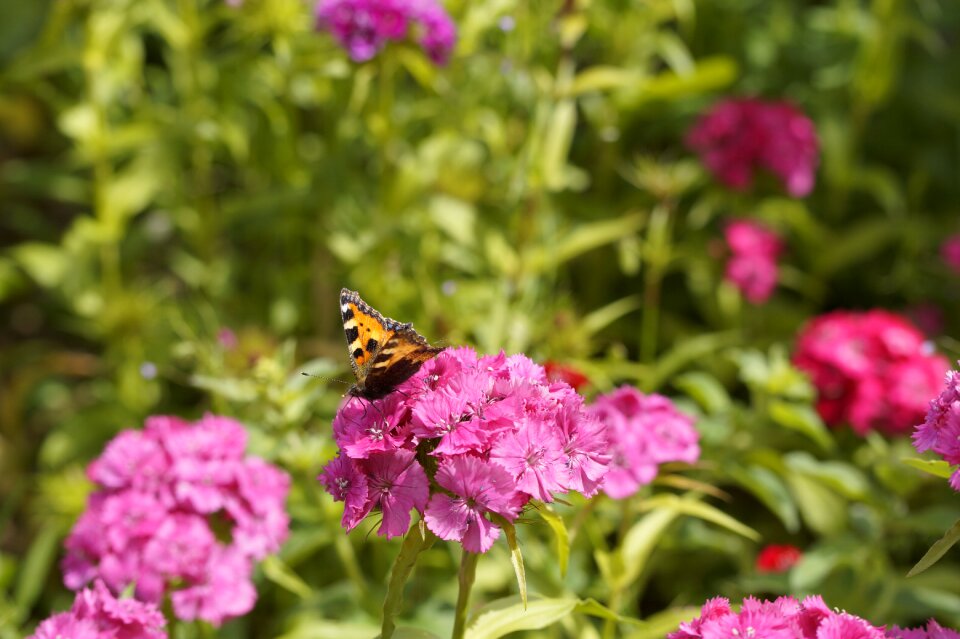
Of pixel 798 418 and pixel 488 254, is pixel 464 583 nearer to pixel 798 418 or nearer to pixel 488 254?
pixel 798 418

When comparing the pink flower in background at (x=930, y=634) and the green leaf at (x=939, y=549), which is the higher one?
the green leaf at (x=939, y=549)

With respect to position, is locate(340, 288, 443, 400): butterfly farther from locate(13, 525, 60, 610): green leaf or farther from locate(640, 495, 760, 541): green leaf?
locate(13, 525, 60, 610): green leaf

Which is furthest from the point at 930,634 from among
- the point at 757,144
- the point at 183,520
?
the point at 757,144

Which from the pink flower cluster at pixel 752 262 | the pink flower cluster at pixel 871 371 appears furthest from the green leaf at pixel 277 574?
the pink flower cluster at pixel 752 262

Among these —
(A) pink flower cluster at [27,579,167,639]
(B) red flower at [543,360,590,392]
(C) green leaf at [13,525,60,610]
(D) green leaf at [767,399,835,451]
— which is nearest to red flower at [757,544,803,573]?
(D) green leaf at [767,399,835,451]

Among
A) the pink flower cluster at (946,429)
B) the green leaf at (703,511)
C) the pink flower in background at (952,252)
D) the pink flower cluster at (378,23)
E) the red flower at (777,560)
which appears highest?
the pink flower cluster at (378,23)

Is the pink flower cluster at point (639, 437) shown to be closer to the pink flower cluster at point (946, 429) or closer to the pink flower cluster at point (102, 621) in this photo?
the pink flower cluster at point (946, 429)
